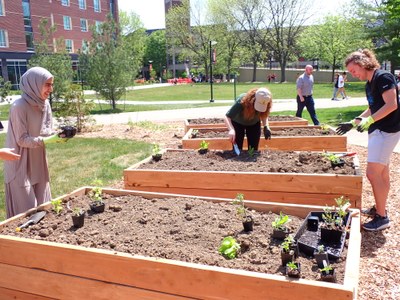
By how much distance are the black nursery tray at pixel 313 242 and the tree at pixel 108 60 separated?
16387mm

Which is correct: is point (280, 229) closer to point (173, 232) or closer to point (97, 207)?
point (173, 232)

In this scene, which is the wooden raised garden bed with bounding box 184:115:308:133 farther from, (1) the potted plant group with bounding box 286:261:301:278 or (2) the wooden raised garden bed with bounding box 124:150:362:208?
(1) the potted plant group with bounding box 286:261:301:278

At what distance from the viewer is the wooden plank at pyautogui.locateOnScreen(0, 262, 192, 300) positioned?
2.35m

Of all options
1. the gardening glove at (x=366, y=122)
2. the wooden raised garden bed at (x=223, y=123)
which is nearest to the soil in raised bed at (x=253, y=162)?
the gardening glove at (x=366, y=122)

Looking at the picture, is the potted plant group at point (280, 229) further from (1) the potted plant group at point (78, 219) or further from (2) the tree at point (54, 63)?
(2) the tree at point (54, 63)

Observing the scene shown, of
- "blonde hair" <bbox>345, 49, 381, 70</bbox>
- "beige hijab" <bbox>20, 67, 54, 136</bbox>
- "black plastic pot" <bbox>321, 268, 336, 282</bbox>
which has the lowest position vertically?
"black plastic pot" <bbox>321, 268, 336, 282</bbox>

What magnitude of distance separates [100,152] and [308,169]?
224 inches

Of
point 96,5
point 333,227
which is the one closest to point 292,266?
point 333,227

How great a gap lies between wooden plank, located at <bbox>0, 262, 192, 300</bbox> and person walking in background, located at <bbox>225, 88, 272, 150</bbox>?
9.63 feet

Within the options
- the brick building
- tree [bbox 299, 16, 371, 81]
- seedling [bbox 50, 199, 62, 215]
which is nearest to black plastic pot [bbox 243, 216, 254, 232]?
seedling [bbox 50, 199, 62, 215]

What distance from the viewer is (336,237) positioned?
2643 mm

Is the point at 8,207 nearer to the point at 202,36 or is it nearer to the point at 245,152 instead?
the point at 245,152

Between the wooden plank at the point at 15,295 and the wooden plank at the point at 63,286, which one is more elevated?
the wooden plank at the point at 63,286

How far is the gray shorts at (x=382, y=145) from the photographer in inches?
153
